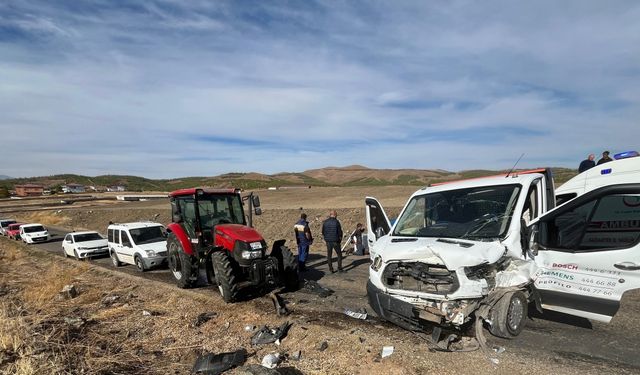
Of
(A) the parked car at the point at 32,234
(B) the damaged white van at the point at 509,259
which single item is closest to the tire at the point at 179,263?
(B) the damaged white van at the point at 509,259

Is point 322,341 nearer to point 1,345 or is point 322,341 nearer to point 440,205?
point 440,205

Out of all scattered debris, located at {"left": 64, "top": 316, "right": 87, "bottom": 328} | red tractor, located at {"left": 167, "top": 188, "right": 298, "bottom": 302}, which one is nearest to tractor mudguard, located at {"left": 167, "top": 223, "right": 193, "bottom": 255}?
red tractor, located at {"left": 167, "top": 188, "right": 298, "bottom": 302}

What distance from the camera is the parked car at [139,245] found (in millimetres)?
12500

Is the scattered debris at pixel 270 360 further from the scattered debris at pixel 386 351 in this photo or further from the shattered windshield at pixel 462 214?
the shattered windshield at pixel 462 214

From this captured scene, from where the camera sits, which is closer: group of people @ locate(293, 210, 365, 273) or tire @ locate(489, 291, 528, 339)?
tire @ locate(489, 291, 528, 339)

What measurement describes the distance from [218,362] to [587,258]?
4.90 m

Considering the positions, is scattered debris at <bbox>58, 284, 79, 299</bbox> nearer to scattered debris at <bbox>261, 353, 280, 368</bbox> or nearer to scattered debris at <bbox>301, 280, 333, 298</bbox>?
scattered debris at <bbox>301, 280, 333, 298</bbox>

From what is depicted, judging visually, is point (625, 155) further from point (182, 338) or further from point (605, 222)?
point (182, 338)

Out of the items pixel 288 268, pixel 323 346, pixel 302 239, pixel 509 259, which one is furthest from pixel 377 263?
pixel 302 239

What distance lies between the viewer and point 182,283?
945 centimetres

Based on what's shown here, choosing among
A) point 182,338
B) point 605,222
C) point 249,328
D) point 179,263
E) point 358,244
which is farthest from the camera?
point 358,244

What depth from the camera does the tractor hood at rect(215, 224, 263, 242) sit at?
8.14 m

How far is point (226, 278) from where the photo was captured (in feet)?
25.6

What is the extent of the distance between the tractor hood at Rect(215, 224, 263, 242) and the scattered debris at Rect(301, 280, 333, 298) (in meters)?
1.73
